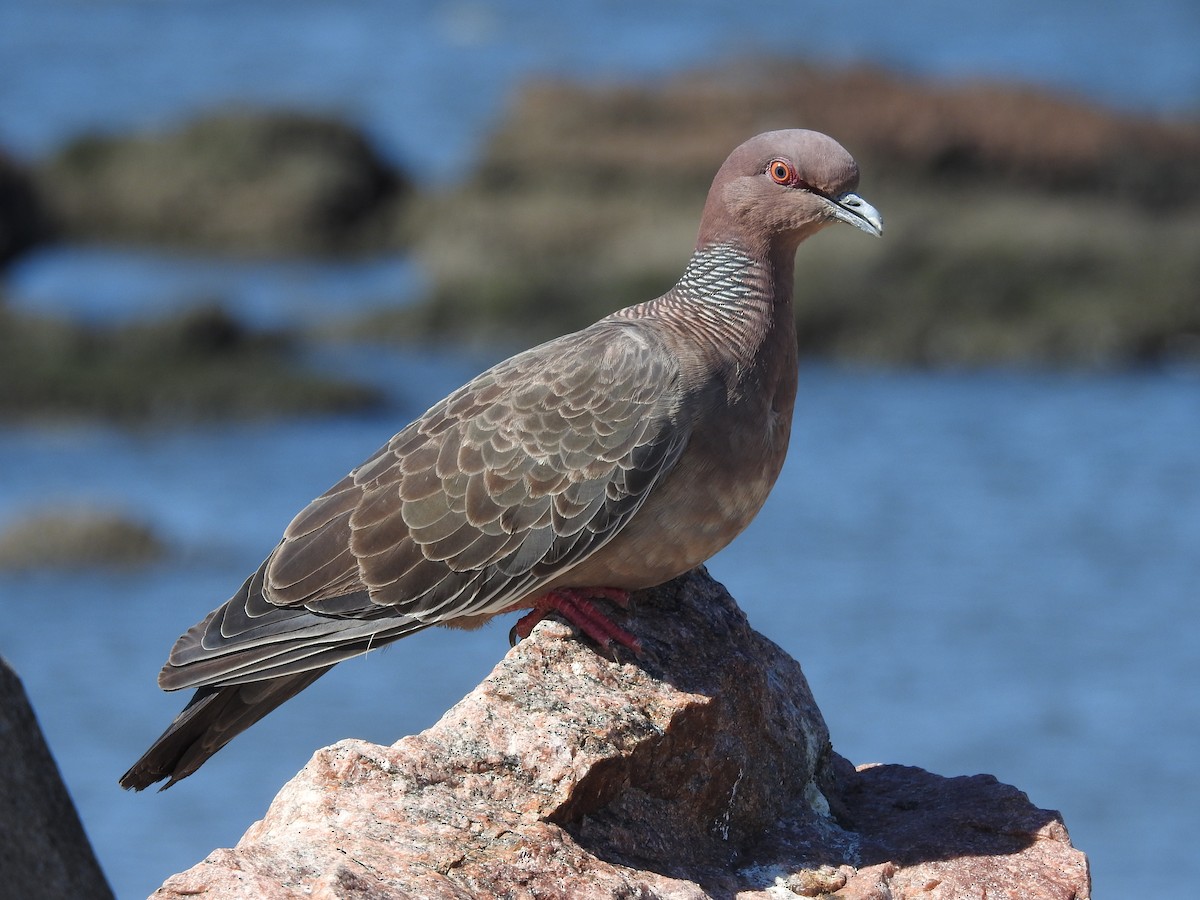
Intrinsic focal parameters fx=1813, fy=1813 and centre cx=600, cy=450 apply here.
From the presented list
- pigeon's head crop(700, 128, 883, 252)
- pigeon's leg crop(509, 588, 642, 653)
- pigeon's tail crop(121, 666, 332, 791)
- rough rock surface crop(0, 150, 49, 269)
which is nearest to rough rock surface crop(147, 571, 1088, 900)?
pigeon's leg crop(509, 588, 642, 653)

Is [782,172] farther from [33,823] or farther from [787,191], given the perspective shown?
[33,823]

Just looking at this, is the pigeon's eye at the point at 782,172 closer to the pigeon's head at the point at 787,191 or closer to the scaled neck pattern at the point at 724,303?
the pigeon's head at the point at 787,191

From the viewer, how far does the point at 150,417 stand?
83.1 ft

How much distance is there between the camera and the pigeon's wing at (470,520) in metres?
6.54

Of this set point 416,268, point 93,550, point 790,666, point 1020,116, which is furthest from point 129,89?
point 790,666

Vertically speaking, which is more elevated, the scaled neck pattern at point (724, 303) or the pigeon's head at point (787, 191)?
the pigeon's head at point (787, 191)

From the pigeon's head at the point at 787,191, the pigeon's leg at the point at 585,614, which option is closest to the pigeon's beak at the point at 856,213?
the pigeon's head at the point at 787,191

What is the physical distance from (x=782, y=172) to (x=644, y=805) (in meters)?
2.43

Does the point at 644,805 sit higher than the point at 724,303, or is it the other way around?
the point at 724,303

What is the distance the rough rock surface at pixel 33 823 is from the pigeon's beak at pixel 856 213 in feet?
12.1

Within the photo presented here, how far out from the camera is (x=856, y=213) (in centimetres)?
684

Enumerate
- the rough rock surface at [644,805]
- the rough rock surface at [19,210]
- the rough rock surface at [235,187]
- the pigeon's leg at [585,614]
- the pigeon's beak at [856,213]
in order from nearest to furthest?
the rough rock surface at [644,805]
the pigeon's leg at [585,614]
the pigeon's beak at [856,213]
the rough rock surface at [19,210]
the rough rock surface at [235,187]

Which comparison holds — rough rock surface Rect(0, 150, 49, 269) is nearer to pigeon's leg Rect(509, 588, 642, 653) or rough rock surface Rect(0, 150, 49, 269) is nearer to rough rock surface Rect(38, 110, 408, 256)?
rough rock surface Rect(38, 110, 408, 256)

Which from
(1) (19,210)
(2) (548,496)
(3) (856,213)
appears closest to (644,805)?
(2) (548,496)
